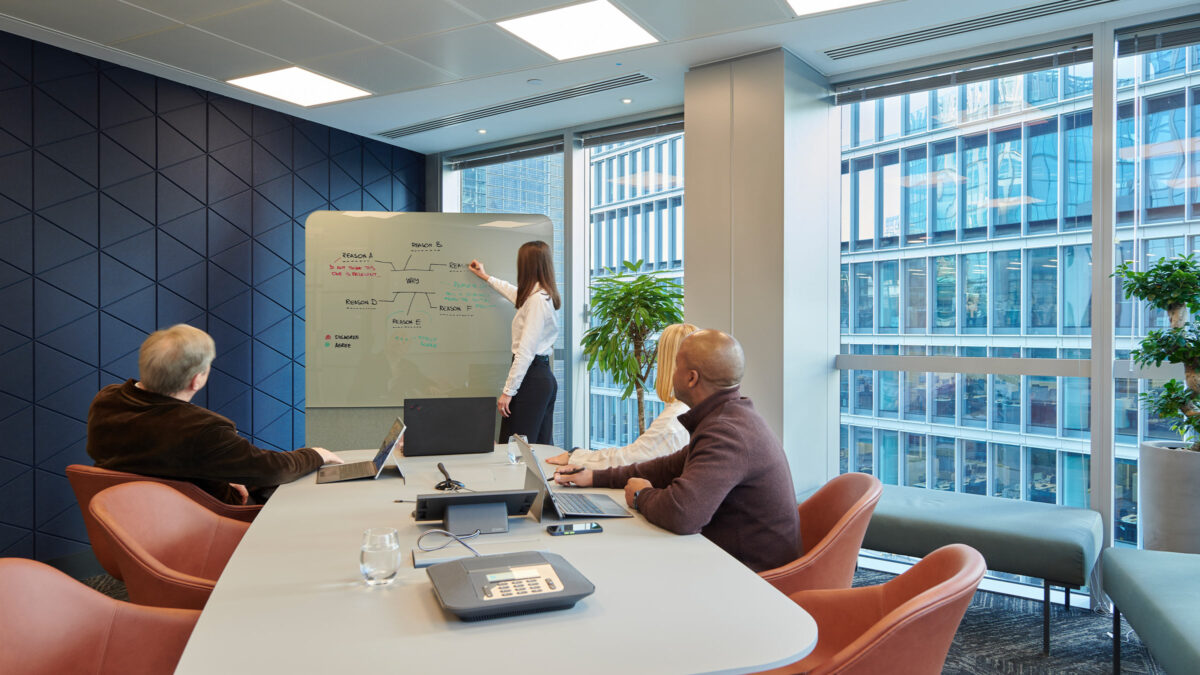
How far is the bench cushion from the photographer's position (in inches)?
116

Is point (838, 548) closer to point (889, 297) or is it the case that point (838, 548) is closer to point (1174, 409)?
point (1174, 409)

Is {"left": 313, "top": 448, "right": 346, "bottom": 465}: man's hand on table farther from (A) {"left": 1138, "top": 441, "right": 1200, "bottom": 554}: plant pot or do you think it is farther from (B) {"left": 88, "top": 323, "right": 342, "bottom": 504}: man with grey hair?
(A) {"left": 1138, "top": 441, "right": 1200, "bottom": 554}: plant pot

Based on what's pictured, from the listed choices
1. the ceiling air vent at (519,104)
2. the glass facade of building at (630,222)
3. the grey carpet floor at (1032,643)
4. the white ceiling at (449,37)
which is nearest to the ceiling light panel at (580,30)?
the white ceiling at (449,37)

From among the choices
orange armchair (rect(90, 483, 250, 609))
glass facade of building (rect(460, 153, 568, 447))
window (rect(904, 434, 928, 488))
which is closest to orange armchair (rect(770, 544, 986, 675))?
orange armchair (rect(90, 483, 250, 609))

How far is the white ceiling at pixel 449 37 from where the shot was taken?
3.41 metres

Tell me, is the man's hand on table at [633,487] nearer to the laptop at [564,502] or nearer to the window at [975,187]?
the laptop at [564,502]

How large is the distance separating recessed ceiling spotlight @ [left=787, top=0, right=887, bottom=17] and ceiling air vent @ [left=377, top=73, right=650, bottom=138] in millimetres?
1187

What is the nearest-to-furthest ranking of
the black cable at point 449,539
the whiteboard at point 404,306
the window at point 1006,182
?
1. the black cable at point 449,539
2. the window at point 1006,182
3. the whiteboard at point 404,306

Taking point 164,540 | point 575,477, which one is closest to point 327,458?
point 164,540

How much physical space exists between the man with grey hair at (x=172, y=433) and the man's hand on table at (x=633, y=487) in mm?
1229

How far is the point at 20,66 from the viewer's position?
388 cm

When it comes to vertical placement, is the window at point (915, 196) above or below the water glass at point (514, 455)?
above

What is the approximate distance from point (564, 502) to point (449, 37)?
8.72 feet

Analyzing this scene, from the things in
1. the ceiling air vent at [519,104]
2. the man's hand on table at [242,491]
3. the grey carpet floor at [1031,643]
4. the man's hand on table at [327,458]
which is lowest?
the grey carpet floor at [1031,643]
